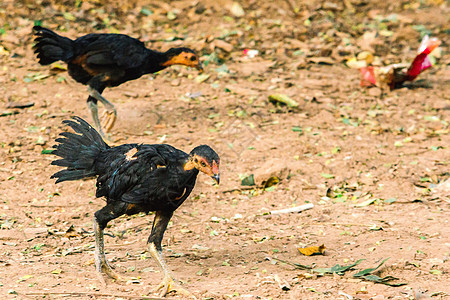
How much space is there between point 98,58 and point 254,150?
2.20 metres

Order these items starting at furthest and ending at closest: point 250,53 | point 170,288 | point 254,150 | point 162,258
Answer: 1. point 250,53
2. point 254,150
3. point 162,258
4. point 170,288

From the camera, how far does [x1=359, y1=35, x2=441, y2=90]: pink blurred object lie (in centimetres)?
845

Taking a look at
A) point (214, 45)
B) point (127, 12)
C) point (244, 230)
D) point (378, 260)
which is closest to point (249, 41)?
point (214, 45)

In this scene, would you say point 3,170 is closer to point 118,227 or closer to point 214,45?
point 118,227

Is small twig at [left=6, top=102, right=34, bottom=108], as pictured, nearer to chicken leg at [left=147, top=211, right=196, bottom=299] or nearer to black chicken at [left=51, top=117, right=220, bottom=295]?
black chicken at [left=51, top=117, right=220, bottom=295]

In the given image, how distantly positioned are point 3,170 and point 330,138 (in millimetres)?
3972

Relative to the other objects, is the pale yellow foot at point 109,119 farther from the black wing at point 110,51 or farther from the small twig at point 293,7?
the small twig at point 293,7

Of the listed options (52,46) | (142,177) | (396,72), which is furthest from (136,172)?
(396,72)

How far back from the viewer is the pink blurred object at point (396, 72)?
332 inches

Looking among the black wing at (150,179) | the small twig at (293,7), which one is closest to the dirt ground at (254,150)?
the small twig at (293,7)

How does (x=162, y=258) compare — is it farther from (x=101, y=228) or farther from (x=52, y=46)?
(x=52, y=46)

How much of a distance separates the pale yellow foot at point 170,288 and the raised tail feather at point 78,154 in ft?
3.39

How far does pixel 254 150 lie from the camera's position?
22.8ft

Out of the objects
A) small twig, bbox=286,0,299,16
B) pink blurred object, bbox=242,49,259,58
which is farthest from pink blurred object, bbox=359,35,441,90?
small twig, bbox=286,0,299,16
